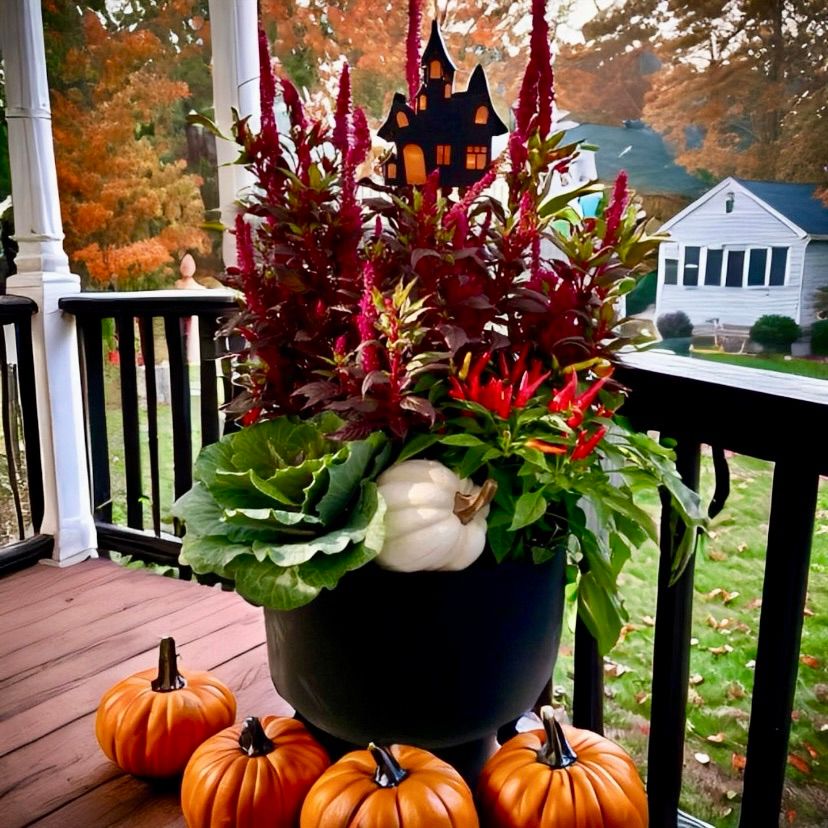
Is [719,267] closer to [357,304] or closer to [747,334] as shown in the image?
[747,334]

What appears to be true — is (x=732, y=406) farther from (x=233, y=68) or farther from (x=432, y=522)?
(x=233, y=68)

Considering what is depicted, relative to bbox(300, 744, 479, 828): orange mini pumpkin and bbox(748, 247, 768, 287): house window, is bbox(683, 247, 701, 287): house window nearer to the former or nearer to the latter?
bbox(748, 247, 768, 287): house window

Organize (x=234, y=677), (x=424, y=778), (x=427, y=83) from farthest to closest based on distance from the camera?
1. (x=234, y=677)
2. (x=427, y=83)
3. (x=424, y=778)

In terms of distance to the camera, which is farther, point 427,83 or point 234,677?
point 234,677

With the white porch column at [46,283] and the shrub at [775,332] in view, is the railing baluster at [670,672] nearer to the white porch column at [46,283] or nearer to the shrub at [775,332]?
the shrub at [775,332]

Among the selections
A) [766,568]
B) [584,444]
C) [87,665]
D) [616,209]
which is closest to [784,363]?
[766,568]

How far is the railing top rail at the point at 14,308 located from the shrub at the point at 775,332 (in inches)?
83.9

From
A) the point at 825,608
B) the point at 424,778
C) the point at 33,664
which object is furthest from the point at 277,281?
the point at 825,608

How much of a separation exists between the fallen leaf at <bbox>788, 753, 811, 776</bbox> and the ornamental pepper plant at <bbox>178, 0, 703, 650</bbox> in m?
1.87

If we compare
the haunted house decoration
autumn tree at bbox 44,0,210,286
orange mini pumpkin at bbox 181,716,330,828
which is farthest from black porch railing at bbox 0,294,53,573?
autumn tree at bbox 44,0,210,286

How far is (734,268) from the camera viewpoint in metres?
2.15

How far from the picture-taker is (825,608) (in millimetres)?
2514

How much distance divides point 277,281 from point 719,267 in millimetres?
1662

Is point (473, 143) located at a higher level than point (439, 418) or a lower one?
higher
